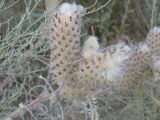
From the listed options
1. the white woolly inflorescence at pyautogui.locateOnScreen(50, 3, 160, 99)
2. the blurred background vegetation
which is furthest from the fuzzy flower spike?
the blurred background vegetation

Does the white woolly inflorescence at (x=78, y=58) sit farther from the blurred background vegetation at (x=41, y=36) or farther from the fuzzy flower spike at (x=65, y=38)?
the blurred background vegetation at (x=41, y=36)

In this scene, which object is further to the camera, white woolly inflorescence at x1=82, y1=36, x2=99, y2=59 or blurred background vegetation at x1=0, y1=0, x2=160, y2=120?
blurred background vegetation at x1=0, y1=0, x2=160, y2=120

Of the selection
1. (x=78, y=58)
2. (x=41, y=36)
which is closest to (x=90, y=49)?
(x=78, y=58)

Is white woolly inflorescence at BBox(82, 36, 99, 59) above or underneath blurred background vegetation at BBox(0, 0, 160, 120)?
underneath

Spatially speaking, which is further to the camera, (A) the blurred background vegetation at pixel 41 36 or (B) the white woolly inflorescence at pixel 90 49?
(A) the blurred background vegetation at pixel 41 36

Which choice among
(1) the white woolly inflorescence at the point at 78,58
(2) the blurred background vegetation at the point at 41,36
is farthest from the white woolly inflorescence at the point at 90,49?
(2) the blurred background vegetation at the point at 41,36

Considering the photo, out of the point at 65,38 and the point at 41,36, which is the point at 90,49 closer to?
the point at 65,38

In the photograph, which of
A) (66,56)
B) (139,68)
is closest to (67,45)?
(66,56)

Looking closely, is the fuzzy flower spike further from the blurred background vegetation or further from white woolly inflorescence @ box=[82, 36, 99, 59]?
the blurred background vegetation

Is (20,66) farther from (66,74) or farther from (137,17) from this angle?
(137,17)
